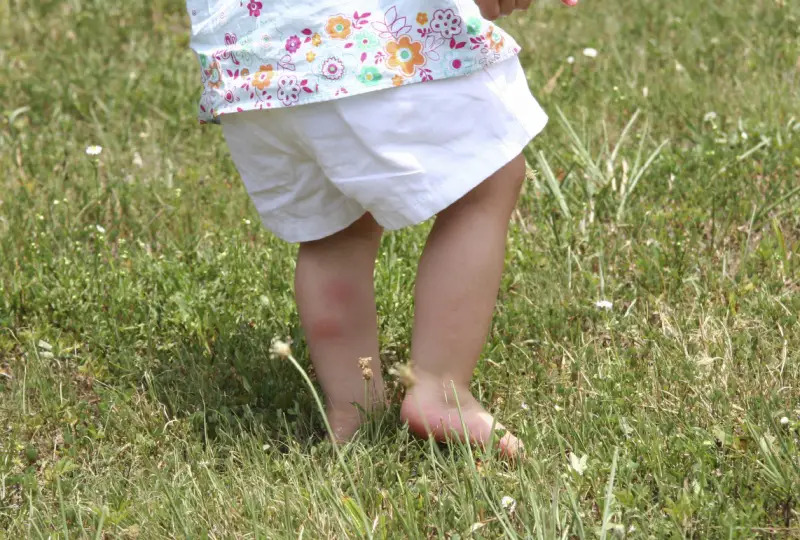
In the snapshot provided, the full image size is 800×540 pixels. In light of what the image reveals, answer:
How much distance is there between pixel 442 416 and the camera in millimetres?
2393

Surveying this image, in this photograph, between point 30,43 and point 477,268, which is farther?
point 30,43

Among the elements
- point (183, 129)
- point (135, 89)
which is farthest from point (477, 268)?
point (135, 89)

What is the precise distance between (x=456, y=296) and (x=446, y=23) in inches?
21.4

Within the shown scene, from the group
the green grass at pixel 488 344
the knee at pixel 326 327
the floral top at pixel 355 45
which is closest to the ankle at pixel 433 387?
the green grass at pixel 488 344

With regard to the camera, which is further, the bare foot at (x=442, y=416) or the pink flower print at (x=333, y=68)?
the bare foot at (x=442, y=416)

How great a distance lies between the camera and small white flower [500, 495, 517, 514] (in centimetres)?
210

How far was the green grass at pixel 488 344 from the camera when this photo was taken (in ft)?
7.23

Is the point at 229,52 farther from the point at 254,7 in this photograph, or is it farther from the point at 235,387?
the point at 235,387

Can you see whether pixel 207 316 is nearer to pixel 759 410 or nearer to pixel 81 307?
pixel 81 307

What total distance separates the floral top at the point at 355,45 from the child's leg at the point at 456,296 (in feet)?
0.98

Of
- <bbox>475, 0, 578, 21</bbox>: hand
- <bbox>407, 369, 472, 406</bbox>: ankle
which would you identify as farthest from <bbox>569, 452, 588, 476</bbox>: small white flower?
<bbox>475, 0, 578, 21</bbox>: hand

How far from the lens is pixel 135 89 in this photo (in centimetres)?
462

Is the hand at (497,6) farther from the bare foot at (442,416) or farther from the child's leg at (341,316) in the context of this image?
the bare foot at (442,416)

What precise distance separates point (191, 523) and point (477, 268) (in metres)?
A: 0.75
